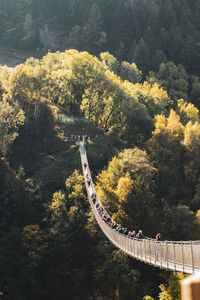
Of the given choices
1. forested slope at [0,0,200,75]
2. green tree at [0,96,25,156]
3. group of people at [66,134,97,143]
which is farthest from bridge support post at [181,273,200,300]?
forested slope at [0,0,200,75]

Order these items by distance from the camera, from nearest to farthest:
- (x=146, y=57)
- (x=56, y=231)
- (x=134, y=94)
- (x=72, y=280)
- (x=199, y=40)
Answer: (x=72, y=280), (x=56, y=231), (x=134, y=94), (x=146, y=57), (x=199, y=40)

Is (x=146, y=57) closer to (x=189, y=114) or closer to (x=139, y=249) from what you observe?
(x=189, y=114)

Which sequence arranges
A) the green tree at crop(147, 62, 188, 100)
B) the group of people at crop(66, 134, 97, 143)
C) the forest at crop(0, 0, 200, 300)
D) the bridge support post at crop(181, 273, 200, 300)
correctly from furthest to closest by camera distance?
the green tree at crop(147, 62, 188, 100), the group of people at crop(66, 134, 97, 143), the forest at crop(0, 0, 200, 300), the bridge support post at crop(181, 273, 200, 300)

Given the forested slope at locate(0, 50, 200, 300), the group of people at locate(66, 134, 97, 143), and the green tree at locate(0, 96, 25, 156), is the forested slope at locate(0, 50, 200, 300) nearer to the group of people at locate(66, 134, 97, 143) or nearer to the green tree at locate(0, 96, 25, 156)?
the green tree at locate(0, 96, 25, 156)

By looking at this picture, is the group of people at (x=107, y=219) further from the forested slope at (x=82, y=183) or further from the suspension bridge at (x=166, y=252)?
the forested slope at (x=82, y=183)

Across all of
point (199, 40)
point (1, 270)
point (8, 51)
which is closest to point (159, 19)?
point (199, 40)

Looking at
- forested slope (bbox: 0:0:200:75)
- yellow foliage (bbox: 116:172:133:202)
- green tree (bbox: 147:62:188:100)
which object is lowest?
yellow foliage (bbox: 116:172:133:202)

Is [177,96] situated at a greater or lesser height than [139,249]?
greater

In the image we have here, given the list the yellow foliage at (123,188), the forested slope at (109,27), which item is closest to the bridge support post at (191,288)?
the yellow foliage at (123,188)
